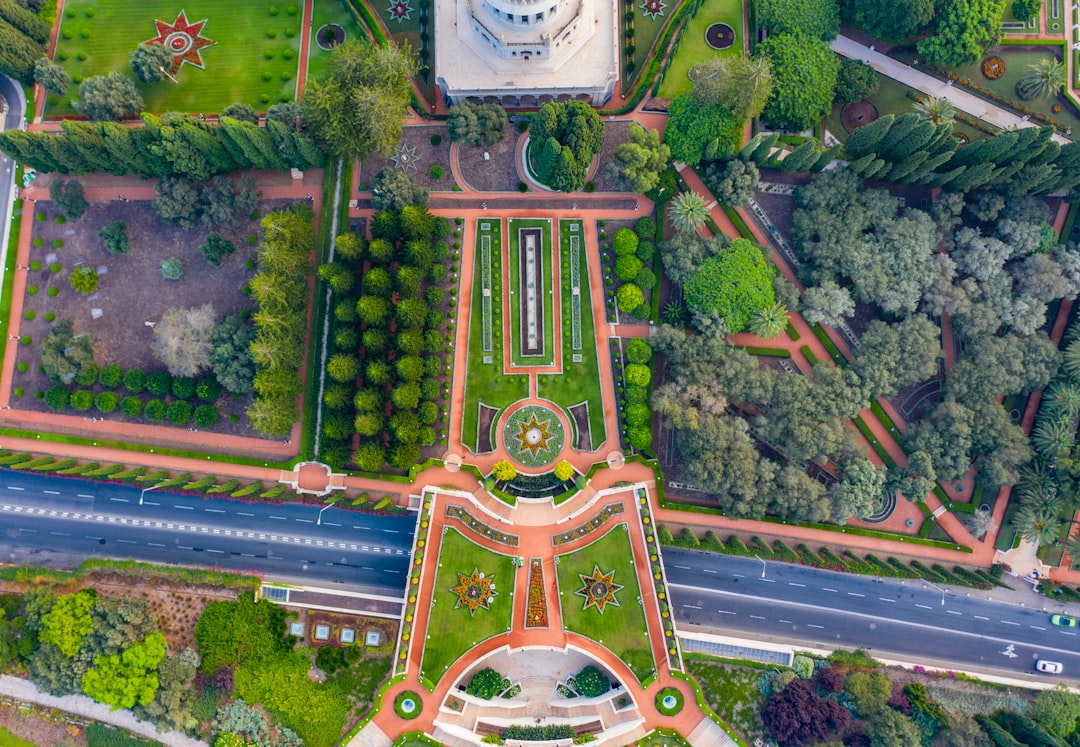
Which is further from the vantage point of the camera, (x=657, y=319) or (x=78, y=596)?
(x=657, y=319)

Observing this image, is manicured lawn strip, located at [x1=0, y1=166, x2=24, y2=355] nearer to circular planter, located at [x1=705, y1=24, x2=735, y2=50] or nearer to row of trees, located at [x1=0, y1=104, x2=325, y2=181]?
row of trees, located at [x1=0, y1=104, x2=325, y2=181]

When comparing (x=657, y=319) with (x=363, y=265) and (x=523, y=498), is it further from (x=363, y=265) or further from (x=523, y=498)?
(x=363, y=265)

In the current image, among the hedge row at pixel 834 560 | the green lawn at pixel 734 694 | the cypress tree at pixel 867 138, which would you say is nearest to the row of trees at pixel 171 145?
the cypress tree at pixel 867 138

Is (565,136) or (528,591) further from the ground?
(565,136)

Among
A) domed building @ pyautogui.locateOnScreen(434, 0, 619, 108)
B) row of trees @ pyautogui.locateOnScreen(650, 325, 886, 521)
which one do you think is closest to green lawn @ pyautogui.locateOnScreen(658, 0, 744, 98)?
domed building @ pyautogui.locateOnScreen(434, 0, 619, 108)

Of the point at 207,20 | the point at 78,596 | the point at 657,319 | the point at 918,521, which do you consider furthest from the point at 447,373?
the point at 918,521

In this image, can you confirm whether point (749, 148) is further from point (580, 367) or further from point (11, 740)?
point (11, 740)
